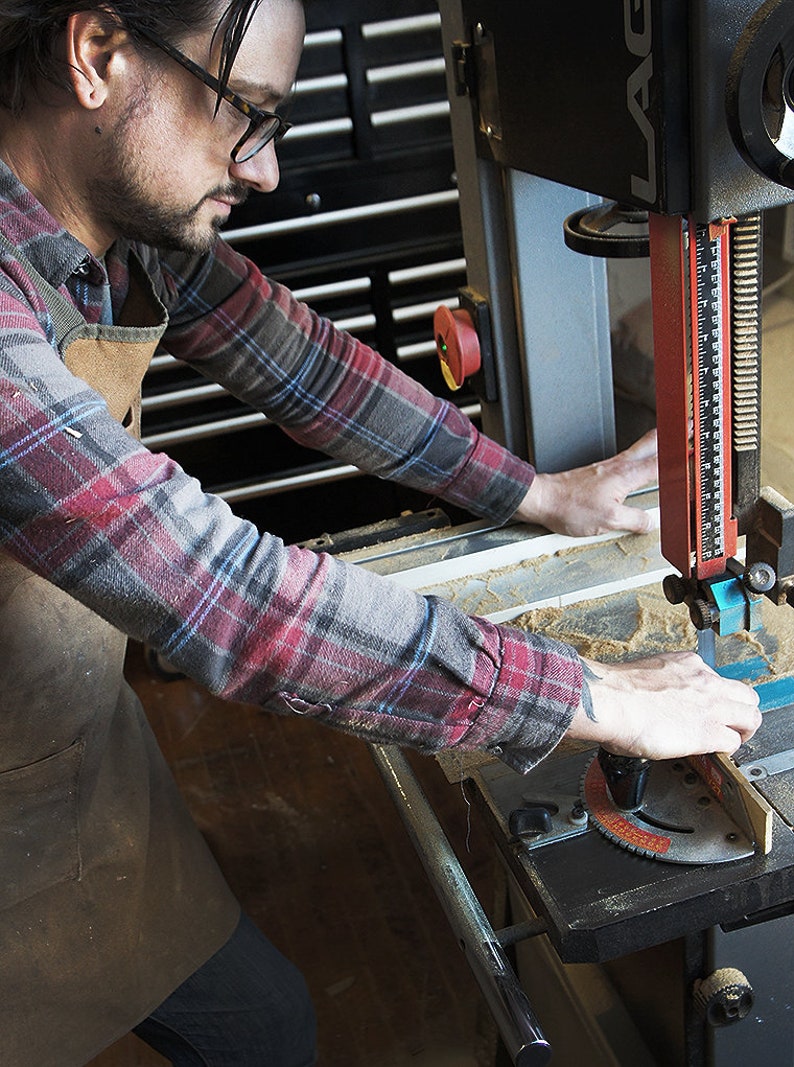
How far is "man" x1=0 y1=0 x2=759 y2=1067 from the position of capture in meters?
0.90

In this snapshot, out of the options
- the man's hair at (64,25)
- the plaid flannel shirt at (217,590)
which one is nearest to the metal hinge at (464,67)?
the man's hair at (64,25)

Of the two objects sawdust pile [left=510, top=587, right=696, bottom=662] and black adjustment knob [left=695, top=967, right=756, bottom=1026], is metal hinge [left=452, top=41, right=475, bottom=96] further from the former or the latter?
black adjustment knob [left=695, top=967, right=756, bottom=1026]

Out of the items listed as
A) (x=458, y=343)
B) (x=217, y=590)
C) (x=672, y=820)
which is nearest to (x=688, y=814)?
(x=672, y=820)

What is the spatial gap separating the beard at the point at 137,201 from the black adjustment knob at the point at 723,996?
95 cm

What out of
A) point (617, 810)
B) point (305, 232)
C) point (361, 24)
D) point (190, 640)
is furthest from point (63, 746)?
point (361, 24)

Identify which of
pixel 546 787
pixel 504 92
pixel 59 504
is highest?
pixel 504 92

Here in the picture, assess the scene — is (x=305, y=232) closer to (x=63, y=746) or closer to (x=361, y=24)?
(x=361, y=24)

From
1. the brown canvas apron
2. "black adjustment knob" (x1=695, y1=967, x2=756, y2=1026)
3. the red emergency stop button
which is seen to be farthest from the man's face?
"black adjustment knob" (x1=695, y1=967, x2=756, y2=1026)

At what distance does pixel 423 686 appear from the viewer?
3.17ft

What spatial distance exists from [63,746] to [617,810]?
2.15 feet

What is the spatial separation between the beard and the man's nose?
2 cm

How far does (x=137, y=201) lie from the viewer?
1104mm

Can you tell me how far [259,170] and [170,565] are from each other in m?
0.49

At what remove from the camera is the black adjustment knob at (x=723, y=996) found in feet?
3.75
